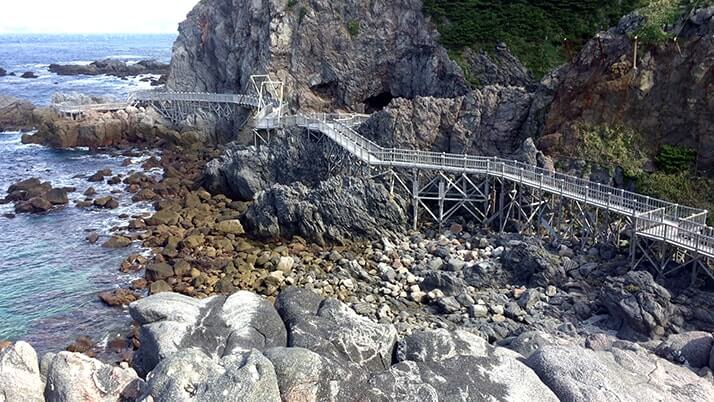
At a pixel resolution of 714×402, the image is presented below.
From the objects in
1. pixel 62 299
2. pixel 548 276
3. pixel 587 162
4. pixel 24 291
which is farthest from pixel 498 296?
pixel 24 291

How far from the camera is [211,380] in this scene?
48.3ft

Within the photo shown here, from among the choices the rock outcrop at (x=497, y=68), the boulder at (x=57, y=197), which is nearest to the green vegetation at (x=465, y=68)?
the rock outcrop at (x=497, y=68)

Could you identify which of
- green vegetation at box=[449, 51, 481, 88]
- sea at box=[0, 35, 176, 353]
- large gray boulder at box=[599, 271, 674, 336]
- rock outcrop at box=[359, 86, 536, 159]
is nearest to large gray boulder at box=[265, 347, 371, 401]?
large gray boulder at box=[599, 271, 674, 336]

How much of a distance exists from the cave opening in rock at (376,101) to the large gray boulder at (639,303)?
38741 millimetres

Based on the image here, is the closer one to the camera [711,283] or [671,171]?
[711,283]

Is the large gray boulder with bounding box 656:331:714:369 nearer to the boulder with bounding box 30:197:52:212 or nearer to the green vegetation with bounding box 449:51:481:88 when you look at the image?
the green vegetation with bounding box 449:51:481:88

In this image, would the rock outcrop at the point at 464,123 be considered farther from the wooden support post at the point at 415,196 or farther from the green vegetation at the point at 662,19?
the green vegetation at the point at 662,19

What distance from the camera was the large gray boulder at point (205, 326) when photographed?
1775 cm

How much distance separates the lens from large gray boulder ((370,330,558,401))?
15.6m

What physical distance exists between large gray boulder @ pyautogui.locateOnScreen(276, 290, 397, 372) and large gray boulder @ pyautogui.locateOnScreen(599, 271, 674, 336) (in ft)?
35.7

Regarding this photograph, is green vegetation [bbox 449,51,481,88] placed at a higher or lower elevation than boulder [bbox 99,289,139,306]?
higher

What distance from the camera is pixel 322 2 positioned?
198 feet

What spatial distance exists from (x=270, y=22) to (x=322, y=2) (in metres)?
5.65

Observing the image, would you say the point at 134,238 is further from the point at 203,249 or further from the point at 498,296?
the point at 498,296
